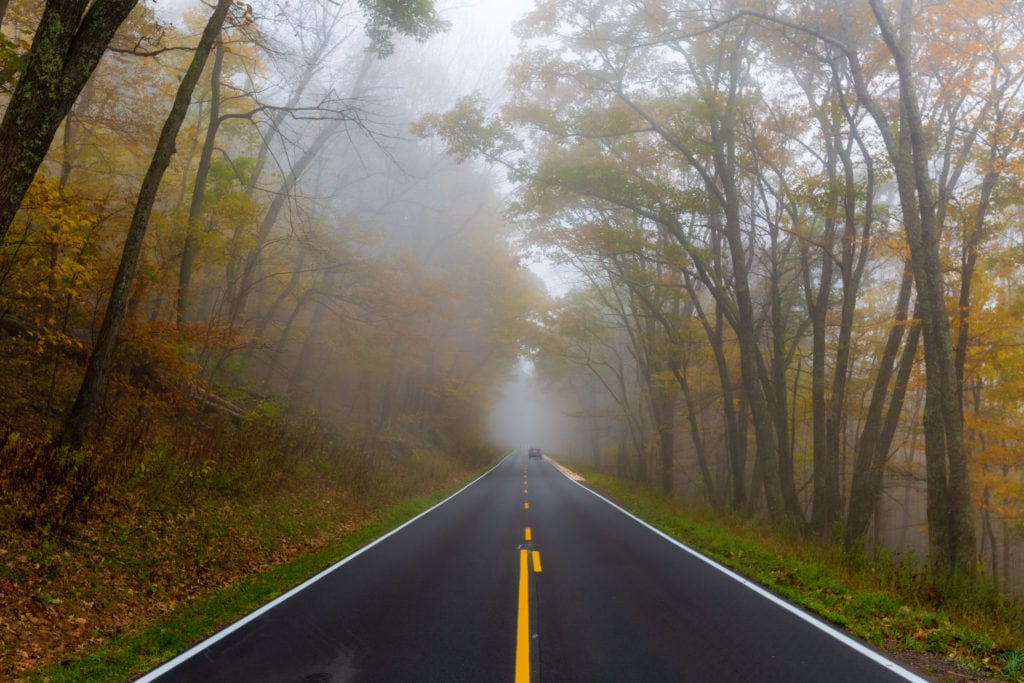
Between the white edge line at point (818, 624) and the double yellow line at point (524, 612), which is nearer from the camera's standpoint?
the double yellow line at point (524, 612)

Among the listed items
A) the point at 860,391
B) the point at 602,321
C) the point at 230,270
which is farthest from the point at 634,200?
the point at 860,391

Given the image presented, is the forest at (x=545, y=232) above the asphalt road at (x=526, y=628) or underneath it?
above

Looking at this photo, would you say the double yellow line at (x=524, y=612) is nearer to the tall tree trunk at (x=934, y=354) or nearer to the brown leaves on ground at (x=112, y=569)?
the brown leaves on ground at (x=112, y=569)

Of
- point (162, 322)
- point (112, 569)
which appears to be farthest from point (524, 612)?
point (162, 322)

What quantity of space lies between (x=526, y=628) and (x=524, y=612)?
56cm

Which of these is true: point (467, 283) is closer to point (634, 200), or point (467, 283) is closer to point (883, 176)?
point (634, 200)

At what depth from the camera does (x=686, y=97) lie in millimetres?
14367

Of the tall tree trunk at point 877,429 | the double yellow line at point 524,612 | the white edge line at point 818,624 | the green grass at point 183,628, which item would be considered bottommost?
the green grass at point 183,628

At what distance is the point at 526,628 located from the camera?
570 centimetres

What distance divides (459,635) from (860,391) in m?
23.4

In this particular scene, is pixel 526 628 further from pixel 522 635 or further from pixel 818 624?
pixel 818 624

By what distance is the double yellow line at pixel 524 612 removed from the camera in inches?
183

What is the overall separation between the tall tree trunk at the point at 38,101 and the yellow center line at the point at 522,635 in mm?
5780

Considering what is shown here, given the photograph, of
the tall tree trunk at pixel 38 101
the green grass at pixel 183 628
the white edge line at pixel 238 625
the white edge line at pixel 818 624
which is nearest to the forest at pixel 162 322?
the tall tree trunk at pixel 38 101
